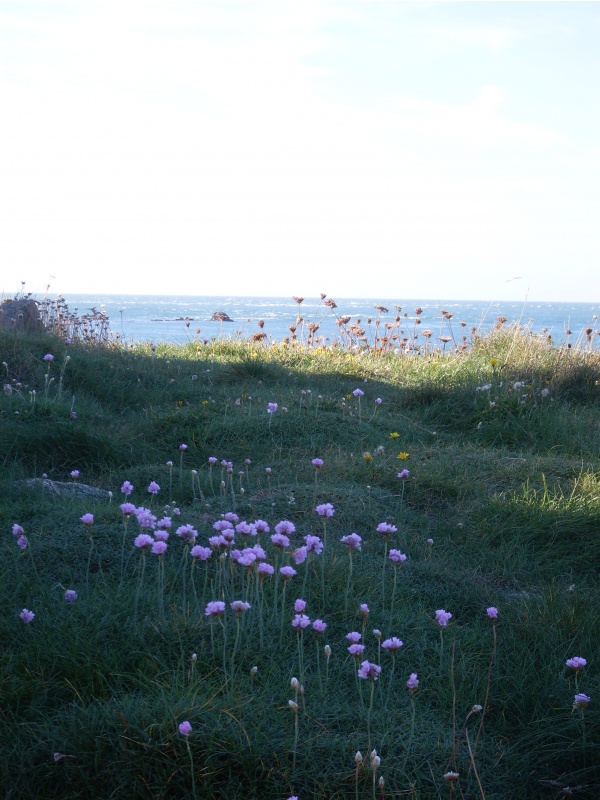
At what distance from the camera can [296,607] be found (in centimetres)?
217

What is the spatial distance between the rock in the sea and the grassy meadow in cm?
317

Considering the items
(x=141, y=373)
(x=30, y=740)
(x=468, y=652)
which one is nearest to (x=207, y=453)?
(x=141, y=373)

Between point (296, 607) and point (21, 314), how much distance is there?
290 inches

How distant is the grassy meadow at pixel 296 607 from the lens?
1956 millimetres

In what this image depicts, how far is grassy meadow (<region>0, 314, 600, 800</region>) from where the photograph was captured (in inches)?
77.0

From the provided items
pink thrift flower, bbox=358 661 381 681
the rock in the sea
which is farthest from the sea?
pink thrift flower, bbox=358 661 381 681

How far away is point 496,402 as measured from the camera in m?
6.39

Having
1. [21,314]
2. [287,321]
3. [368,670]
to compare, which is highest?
[21,314]

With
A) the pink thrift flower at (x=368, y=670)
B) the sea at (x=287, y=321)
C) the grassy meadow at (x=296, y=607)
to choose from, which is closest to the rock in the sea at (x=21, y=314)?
the sea at (x=287, y=321)

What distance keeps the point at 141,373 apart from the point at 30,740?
212 inches

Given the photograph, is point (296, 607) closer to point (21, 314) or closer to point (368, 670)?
point (368, 670)

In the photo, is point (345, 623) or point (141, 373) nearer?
point (345, 623)

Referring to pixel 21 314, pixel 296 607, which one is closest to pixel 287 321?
pixel 21 314

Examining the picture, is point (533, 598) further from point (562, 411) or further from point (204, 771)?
point (562, 411)
